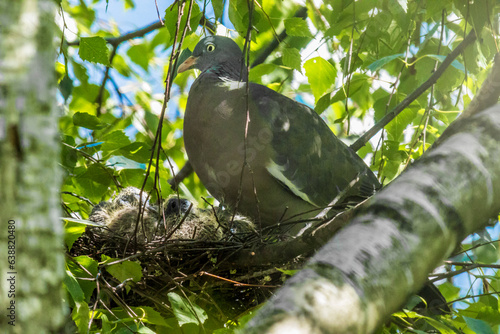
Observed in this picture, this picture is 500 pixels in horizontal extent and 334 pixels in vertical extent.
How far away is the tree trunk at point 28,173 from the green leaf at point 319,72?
2038 millimetres

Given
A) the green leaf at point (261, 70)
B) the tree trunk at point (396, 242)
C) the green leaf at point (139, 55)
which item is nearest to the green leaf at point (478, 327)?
the tree trunk at point (396, 242)

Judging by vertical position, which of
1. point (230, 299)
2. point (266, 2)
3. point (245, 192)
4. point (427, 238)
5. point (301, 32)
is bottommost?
point (230, 299)

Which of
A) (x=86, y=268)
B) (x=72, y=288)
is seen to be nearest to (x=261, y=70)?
(x=86, y=268)

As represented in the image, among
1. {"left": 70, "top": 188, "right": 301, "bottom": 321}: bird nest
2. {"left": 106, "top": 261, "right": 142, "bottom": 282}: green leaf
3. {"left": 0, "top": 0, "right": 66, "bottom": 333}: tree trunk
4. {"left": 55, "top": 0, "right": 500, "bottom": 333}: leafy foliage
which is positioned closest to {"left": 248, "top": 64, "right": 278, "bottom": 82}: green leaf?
{"left": 55, "top": 0, "right": 500, "bottom": 333}: leafy foliage

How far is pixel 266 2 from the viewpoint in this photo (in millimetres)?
3561

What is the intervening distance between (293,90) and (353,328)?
4.10m

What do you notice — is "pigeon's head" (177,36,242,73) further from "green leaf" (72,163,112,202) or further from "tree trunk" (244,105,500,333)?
"tree trunk" (244,105,500,333)

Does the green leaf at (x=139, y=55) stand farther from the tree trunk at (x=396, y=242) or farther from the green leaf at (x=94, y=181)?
the tree trunk at (x=396, y=242)

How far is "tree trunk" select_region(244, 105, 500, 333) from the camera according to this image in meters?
0.79

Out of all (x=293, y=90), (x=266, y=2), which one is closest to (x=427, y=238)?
(x=266, y=2)

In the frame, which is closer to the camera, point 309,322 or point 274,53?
point 309,322

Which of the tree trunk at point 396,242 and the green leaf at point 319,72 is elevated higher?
the green leaf at point 319,72

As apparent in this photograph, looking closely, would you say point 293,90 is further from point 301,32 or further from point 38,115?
point 38,115

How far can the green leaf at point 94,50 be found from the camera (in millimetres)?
2166
